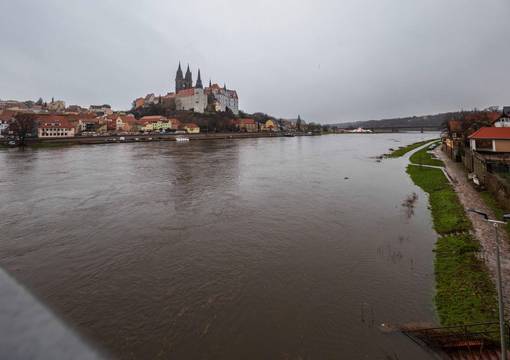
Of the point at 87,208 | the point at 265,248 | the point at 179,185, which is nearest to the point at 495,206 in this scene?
the point at 265,248

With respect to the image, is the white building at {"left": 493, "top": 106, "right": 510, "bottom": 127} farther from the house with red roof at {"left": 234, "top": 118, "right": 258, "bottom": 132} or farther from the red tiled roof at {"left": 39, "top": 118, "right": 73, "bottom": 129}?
the red tiled roof at {"left": 39, "top": 118, "right": 73, "bottom": 129}

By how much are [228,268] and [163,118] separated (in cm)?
10284

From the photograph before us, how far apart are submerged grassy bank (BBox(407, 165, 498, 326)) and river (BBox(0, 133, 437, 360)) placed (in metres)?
0.35

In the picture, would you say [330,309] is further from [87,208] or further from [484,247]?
[87,208]

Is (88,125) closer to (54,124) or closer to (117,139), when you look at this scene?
(54,124)

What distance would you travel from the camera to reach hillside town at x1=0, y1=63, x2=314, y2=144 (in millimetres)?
78375

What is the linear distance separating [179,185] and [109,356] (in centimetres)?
1681

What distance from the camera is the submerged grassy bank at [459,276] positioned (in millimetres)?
6933

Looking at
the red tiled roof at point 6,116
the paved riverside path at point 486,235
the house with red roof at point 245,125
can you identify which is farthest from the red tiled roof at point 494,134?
the red tiled roof at point 6,116

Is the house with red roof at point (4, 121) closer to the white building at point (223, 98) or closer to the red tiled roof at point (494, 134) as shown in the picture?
the white building at point (223, 98)

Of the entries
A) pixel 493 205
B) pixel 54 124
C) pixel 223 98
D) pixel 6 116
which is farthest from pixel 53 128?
pixel 493 205

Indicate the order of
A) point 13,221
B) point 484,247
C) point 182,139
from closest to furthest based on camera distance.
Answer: point 484,247 < point 13,221 < point 182,139

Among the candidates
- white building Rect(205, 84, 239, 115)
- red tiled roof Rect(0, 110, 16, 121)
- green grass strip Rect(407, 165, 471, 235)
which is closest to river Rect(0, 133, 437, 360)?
green grass strip Rect(407, 165, 471, 235)

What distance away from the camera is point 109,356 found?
614 cm
